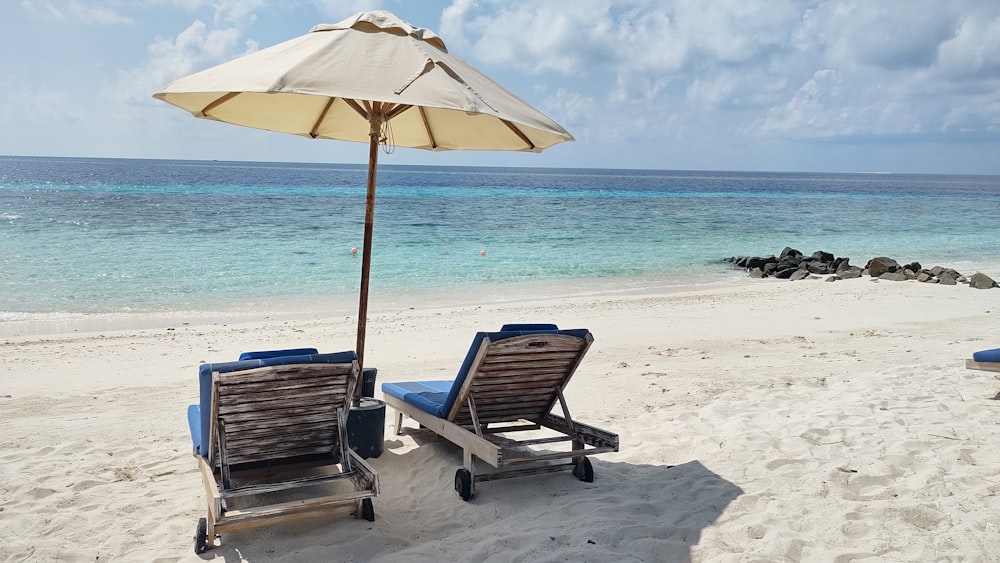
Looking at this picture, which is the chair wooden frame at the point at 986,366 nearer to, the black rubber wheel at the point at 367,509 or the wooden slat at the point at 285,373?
the black rubber wheel at the point at 367,509

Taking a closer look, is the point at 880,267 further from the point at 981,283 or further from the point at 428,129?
the point at 428,129

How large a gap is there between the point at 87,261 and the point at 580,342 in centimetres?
1727

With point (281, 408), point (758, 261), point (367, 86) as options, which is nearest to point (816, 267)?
point (758, 261)

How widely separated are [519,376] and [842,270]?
17.1 meters

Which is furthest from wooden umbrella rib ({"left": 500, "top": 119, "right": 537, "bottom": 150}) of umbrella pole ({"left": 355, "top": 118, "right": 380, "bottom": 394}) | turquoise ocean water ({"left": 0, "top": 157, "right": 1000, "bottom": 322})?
turquoise ocean water ({"left": 0, "top": 157, "right": 1000, "bottom": 322})

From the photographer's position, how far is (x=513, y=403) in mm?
4949

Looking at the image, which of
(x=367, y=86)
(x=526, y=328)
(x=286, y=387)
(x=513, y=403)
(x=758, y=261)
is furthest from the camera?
(x=758, y=261)

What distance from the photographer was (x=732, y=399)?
6.54m

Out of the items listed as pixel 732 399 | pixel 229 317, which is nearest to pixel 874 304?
pixel 732 399

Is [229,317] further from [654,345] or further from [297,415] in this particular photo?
[297,415]

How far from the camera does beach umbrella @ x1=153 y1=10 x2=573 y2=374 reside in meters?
3.70

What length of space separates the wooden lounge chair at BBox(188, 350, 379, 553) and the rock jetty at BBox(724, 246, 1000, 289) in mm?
15568

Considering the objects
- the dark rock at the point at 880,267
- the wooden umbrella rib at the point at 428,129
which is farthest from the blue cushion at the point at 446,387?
the dark rock at the point at 880,267

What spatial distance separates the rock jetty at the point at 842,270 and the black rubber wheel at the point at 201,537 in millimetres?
16314
